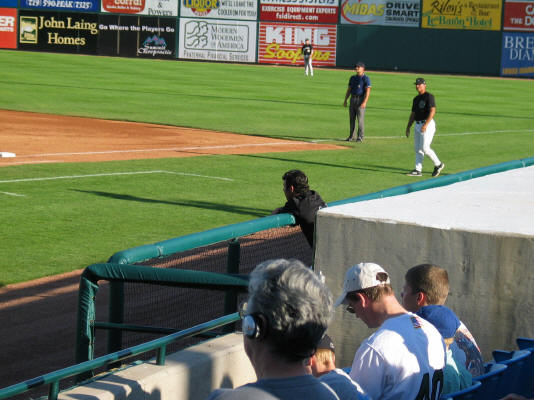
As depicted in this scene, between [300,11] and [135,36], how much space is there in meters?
10.5

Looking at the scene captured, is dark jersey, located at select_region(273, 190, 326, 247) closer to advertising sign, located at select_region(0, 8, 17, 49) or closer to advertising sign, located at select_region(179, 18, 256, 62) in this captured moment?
advertising sign, located at select_region(179, 18, 256, 62)

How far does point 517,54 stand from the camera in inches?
2061

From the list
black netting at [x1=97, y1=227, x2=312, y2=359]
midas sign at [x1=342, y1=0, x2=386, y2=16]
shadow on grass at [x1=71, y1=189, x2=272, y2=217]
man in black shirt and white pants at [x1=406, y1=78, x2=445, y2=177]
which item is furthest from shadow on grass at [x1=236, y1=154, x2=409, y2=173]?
midas sign at [x1=342, y1=0, x2=386, y2=16]

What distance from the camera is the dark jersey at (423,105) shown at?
17.7m

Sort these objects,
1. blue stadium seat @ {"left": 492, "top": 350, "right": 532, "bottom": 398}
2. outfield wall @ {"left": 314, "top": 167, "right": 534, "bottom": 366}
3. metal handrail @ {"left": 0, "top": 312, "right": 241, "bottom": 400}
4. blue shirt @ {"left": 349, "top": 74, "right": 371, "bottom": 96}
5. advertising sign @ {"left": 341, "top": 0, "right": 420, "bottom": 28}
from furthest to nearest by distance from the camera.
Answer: advertising sign @ {"left": 341, "top": 0, "right": 420, "bottom": 28} → blue shirt @ {"left": 349, "top": 74, "right": 371, "bottom": 96} → outfield wall @ {"left": 314, "top": 167, "right": 534, "bottom": 366} → blue stadium seat @ {"left": 492, "top": 350, "right": 532, "bottom": 398} → metal handrail @ {"left": 0, "top": 312, "right": 241, "bottom": 400}

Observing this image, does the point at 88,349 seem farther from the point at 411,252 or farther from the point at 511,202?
the point at 511,202

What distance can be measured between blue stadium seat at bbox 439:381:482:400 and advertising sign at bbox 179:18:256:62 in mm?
52378

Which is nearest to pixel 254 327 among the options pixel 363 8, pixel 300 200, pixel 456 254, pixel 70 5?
pixel 456 254

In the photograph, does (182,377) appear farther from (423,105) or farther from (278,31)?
(278,31)

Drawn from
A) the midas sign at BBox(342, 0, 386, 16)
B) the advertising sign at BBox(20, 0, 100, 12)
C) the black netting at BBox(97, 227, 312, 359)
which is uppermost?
the midas sign at BBox(342, 0, 386, 16)

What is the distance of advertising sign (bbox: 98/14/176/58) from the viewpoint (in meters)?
56.0

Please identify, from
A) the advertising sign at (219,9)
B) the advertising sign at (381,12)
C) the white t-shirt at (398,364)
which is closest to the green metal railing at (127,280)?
the white t-shirt at (398,364)

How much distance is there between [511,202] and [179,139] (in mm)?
16121

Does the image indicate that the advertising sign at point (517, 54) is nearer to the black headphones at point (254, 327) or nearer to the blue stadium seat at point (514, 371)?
the blue stadium seat at point (514, 371)
